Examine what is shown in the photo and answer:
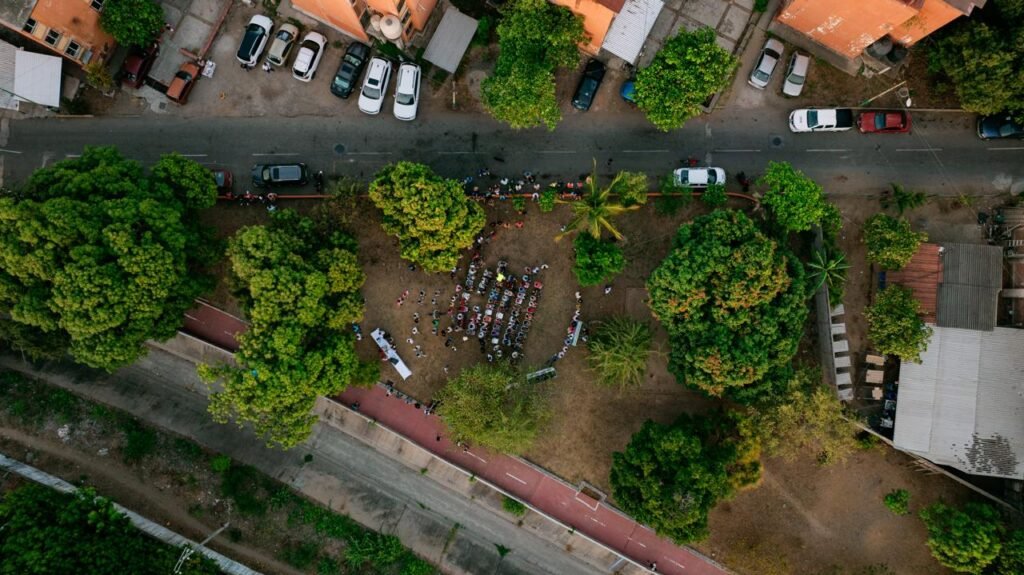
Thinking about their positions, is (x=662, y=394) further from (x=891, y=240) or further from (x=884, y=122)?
(x=884, y=122)

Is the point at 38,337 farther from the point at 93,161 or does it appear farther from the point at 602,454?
the point at 602,454

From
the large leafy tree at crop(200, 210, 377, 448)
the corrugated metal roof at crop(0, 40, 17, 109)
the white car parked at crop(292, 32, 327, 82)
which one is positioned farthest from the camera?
the white car parked at crop(292, 32, 327, 82)

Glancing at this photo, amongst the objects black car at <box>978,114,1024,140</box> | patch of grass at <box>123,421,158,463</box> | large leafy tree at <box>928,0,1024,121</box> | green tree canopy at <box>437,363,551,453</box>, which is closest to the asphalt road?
black car at <box>978,114,1024,140</box>

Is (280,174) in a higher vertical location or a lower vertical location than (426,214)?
lower

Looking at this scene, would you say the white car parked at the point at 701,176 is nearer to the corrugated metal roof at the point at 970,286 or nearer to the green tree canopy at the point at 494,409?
the corrugated metal roof at the point at 970,286

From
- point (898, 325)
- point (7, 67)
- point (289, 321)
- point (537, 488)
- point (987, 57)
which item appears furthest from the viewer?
point (537, 488)

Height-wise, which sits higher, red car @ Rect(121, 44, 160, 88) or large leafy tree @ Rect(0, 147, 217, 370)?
red car @ Rect(121, 44, 160, 88)

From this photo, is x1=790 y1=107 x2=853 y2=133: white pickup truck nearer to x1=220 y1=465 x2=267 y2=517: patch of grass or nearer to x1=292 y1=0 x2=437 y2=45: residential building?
x1=292 y1=0 x2=437 y2=45: residential building

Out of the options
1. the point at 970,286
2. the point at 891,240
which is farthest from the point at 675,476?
the point at 970,286
